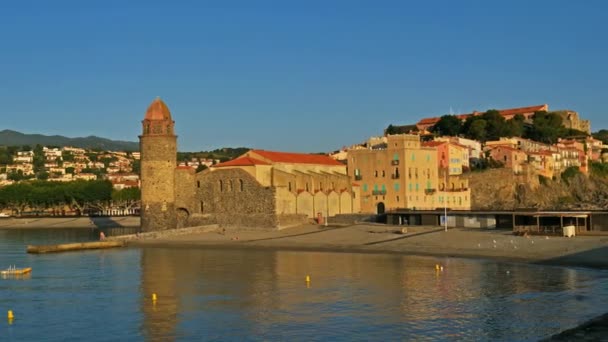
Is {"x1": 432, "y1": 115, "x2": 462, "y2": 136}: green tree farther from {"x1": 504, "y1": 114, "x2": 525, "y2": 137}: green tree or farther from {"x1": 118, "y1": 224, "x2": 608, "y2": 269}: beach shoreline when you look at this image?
{"x1": 118, "y1": 224, "x2": 608, "y2": 269}: beach shoreline

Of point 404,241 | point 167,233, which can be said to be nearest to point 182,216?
point 167,233

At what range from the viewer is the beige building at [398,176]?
7206cm

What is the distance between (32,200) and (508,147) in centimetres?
7678

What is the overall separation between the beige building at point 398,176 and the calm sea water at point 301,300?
89.4 feet

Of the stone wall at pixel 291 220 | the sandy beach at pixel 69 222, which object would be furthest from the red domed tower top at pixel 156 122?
the sandy beach at pixel 69 222

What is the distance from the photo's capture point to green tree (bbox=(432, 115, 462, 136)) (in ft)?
372

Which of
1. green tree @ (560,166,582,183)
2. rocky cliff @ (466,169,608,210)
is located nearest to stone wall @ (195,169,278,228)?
rocky cliff @ (466,169,608,210)

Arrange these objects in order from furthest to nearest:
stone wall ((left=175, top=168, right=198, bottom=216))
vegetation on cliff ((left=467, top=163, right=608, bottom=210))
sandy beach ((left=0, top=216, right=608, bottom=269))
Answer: vegetation on cliff ((left=467, top=163, right=608, bottom=210)), stone wall ((left=175, top=168, right=198, bottom=216)), sandy beach ((left=0, top=216, right=608, bottom=269))

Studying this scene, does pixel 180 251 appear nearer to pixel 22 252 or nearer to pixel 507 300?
pixel 22 252

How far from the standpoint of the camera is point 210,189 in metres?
65.6

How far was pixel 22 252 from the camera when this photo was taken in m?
57.1

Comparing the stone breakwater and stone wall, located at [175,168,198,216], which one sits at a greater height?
stone wall, located at [175,168,198,216]

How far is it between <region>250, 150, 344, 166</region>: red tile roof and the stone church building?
0.23m

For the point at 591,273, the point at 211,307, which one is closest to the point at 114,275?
the point at 211,307
